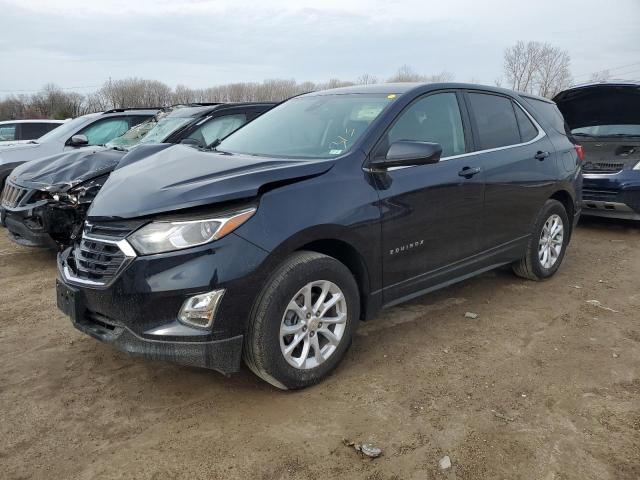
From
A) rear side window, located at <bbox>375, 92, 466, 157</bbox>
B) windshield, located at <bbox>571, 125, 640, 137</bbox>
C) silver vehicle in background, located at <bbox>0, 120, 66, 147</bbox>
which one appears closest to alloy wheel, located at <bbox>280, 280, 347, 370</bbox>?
rear side window, located at <bbox>375, 92, 466, 157</bbox>

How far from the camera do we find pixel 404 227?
3381mm

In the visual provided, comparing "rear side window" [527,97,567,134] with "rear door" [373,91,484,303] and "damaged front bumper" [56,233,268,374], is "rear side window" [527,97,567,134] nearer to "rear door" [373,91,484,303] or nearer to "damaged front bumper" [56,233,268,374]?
"rear door" [373,91,484,303]

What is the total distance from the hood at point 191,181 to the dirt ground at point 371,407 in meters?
1.10

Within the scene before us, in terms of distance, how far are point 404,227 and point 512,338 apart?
1213 millimetres

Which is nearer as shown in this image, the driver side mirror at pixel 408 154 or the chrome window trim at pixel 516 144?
the driver side mirror at pixel 408 154

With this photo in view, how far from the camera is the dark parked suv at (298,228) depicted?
8.66 feet

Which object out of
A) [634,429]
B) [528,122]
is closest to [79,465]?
[634,429]

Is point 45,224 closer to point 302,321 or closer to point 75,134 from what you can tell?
point 75,134

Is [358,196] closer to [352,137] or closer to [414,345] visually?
[352,137]

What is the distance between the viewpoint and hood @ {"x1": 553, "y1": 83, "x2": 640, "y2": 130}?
7137mm

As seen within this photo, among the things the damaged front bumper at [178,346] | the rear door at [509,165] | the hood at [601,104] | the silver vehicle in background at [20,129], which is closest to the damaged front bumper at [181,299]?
the damaged front bumper at [178,346]

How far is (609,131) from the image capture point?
307 inches

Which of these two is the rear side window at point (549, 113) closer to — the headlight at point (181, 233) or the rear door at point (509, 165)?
the rear door at point (509, 165)

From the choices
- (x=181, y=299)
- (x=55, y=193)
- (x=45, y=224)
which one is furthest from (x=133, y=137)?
(x=181, y=299)
